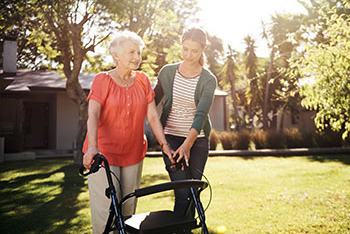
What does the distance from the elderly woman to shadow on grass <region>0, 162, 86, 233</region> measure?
2614 millimetres

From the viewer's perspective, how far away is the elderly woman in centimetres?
263

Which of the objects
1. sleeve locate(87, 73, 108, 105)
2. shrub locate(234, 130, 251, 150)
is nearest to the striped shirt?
sleeve locate(87, 73, 108, 105)

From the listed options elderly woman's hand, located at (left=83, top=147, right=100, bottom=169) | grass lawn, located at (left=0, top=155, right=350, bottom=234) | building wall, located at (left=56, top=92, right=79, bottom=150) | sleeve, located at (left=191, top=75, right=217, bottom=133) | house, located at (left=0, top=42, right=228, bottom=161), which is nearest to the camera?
elderly woman's hand, located at (left=83, top=147, right=100, bottom=169)

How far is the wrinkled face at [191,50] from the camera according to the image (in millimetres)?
3123

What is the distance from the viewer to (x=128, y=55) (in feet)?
8.81

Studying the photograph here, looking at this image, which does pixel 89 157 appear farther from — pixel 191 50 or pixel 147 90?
pixel 191 50

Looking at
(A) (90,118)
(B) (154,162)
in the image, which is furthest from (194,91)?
(B) (154,162)

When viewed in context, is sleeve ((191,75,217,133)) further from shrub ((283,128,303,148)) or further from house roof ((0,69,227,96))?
shrub ((283,128,303,148))

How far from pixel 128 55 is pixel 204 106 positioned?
0.80m

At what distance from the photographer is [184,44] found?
3146 mm

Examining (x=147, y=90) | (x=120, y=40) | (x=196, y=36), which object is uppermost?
(x=196, y=36)

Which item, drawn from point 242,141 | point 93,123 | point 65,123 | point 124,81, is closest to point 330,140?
point 242,141

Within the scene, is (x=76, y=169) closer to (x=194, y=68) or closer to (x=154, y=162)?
(x=154, y=162)

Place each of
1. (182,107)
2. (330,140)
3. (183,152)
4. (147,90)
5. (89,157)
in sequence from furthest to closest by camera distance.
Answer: (330,140)
(182,107)
(147,90)
(183,152)
(89,157)
